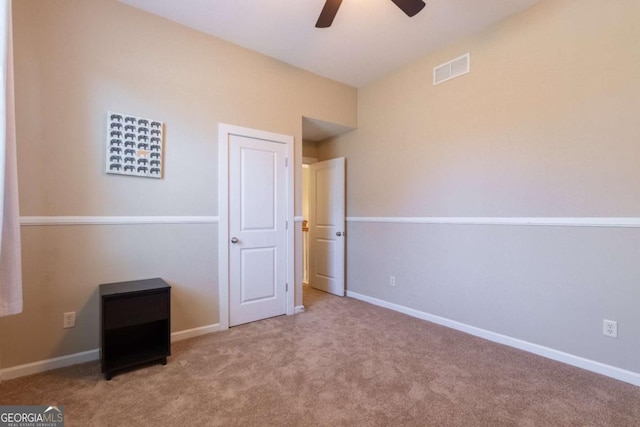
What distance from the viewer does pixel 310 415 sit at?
5.50ft

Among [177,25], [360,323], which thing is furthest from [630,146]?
[177,25]

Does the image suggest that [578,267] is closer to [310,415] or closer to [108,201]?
[310,415]

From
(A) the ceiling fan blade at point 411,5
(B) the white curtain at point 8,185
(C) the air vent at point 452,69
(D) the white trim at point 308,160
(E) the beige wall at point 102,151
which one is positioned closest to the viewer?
(B) the white curtain at point 8,185

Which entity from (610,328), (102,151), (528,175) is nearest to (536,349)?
(610,328)

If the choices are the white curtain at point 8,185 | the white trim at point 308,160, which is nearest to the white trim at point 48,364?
the white curtain at point 8,185

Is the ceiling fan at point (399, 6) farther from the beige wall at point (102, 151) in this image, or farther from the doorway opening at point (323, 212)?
the doorway opening at point (323, 212)

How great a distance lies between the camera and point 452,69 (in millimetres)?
3025

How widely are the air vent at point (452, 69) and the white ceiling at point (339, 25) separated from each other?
0.21 meters

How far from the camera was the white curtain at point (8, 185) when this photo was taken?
1.46m

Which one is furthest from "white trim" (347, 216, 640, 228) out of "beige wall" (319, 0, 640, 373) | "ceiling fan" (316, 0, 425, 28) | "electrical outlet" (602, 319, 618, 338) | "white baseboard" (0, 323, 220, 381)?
"white baseboard" (0, 323, 220, 381)

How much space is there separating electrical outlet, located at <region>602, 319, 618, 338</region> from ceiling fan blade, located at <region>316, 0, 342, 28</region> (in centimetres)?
295

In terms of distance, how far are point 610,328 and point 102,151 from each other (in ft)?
13.3

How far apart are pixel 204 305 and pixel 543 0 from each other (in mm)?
3970

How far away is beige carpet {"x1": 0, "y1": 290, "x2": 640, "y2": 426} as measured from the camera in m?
1.66
